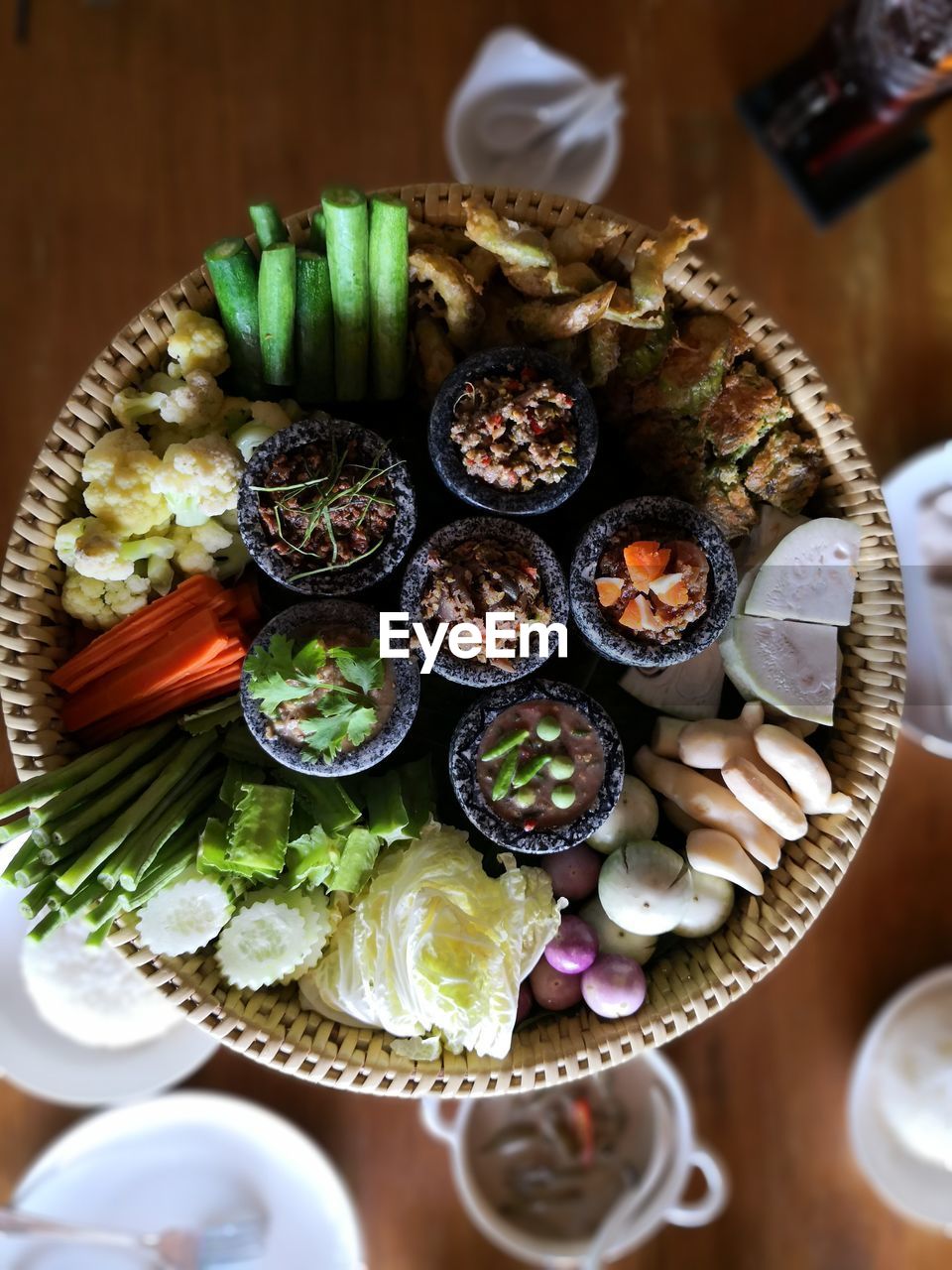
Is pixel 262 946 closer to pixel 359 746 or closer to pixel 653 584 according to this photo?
pixel 359 746

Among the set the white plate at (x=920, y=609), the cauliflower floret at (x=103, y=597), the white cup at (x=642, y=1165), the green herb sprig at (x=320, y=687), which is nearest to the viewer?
the green herb sprig at (x=320, y=687)

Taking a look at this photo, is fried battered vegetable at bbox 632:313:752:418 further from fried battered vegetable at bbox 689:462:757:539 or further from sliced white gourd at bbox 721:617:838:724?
sliced white gourd at bbox 721:617:838:724

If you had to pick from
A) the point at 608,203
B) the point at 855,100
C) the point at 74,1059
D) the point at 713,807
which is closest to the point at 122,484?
the point at 713,807

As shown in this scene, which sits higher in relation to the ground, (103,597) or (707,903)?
(103,597)

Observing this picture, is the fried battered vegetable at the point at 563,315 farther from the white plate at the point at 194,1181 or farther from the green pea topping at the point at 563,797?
the white plate at the point at 194,1181

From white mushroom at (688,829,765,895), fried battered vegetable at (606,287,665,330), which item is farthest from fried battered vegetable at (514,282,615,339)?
white mushroom at (688,829,765,895)

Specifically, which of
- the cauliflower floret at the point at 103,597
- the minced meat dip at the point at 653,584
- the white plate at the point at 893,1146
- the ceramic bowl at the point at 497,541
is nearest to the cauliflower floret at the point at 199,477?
the cauliflower floret at the point at 103,597
